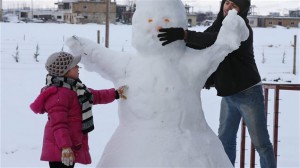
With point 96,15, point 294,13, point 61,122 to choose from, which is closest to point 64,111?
point 61,122

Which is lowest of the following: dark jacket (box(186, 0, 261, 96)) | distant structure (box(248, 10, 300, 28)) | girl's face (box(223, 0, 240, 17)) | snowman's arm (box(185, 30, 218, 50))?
dark jacket (box(186, 0, 261, 96))

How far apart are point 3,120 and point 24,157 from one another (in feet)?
5.79

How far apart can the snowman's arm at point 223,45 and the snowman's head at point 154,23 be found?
10cm

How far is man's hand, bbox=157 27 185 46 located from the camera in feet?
8.34

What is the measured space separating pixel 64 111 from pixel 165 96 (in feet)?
1.74

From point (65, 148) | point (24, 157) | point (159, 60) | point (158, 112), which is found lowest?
point (24, 157)

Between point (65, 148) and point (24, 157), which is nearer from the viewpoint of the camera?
point (65, 148)

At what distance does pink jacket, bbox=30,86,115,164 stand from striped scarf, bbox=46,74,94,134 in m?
0.02

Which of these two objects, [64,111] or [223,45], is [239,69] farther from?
[64,111]

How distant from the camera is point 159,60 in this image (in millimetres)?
2621

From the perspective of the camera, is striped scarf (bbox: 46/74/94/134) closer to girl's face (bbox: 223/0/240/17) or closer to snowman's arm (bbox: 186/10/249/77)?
snowman's arm (bbox: 186/10/249/77)

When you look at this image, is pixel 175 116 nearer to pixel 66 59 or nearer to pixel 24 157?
pixel 66 59

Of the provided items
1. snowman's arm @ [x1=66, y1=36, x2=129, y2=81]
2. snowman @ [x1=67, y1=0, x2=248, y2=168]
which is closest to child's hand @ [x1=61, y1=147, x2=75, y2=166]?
snowman @ [x1=67, y1=0, x2=248, y2=168]

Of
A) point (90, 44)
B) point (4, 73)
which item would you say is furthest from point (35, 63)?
point (90, 44)
